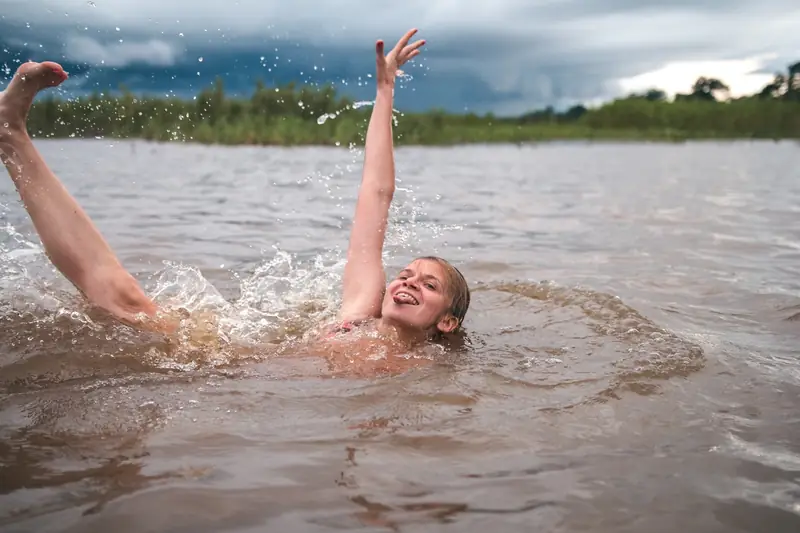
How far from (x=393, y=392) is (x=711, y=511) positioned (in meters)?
1.49

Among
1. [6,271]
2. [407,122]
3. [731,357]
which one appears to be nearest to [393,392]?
[731,357]

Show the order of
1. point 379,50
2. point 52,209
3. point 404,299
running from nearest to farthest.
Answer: point 52,209 < point 404,299 < point 379,50

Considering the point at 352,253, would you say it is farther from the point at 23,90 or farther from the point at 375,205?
the point at 23,90

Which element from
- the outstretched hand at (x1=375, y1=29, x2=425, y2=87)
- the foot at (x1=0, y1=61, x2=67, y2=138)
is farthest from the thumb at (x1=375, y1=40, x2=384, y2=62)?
the foot at (x1=0, y1=61, x2=67, y2=138)

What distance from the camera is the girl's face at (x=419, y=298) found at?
14.1ft

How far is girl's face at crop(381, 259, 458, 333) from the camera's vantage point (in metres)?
4.29

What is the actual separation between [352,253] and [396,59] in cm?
121

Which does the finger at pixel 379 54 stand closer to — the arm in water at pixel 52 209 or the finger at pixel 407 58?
the finger at pixel 407 58

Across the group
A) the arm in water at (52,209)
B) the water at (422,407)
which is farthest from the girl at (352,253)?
the water at (422,407)

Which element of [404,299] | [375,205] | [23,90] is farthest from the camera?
[375,205]

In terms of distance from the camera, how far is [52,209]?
12.8 feet

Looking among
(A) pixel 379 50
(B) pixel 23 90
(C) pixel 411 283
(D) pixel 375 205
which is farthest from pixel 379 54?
(B) pixel 23 90

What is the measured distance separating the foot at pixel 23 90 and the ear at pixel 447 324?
244 centimetres

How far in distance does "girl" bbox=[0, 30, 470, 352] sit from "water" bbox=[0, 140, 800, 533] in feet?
0.77
